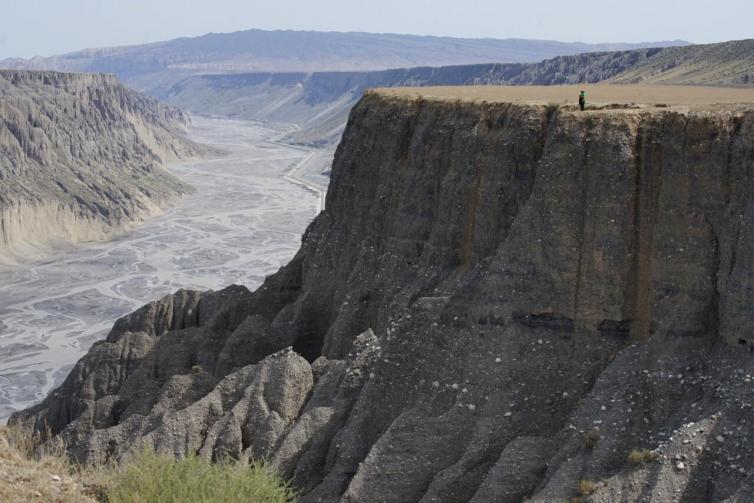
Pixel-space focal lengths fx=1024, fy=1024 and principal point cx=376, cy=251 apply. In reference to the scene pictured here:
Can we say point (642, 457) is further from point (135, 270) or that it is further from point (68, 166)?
point (68, 166)

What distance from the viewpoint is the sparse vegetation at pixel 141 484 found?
19219mm

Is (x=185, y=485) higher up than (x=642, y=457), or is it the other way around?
(x=642, y=457)

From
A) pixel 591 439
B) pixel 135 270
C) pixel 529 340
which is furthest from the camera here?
pixel 135 270

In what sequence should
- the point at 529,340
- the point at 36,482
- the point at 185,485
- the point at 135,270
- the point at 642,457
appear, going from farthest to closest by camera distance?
the point at 135,270 → the point at 529,340 → the point at 642,457 → the point at 185,485 → the point at 36,482

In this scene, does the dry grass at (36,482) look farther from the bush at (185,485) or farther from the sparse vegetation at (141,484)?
the bush at (185,485)

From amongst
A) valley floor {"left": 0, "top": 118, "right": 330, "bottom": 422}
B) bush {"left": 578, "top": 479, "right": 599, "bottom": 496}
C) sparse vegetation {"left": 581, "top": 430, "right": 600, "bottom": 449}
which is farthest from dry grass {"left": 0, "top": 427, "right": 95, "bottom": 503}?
valley floor {"left": 0, "top": 118, "right": 330, "bottom": 422}

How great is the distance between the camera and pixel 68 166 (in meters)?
138

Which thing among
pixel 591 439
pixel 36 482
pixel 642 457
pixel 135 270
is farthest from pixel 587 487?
pixel 135 270

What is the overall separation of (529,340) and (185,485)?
30.1 feet

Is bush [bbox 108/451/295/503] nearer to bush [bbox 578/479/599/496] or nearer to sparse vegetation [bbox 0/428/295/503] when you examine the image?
sparse vegetation [bbox 0/428/295/503]

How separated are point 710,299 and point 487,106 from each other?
9.97 metres

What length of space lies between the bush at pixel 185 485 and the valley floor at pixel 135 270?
3876cm

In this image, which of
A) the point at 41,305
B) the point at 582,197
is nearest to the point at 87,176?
the point at 41,305

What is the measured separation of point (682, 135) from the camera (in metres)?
23.4
